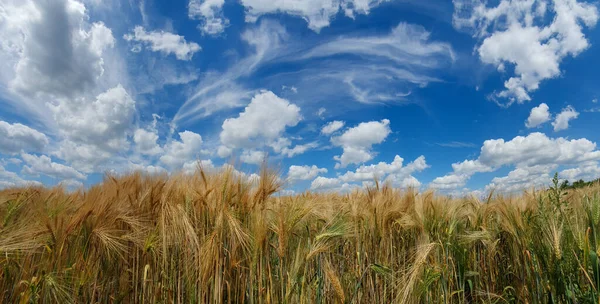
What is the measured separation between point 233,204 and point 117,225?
4.15 feet

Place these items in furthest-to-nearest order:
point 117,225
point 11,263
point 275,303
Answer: point 117,225 → point 275,303 → point 11,263

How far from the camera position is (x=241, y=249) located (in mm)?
3182

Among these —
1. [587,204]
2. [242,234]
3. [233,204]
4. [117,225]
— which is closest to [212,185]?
[233,204]

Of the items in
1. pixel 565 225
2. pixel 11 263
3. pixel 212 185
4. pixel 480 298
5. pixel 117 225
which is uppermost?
pixel 212 185

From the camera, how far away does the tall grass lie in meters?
2.90

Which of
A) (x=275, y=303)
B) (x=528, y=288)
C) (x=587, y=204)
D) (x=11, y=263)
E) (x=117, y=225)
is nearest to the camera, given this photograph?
(x=11, y=263)

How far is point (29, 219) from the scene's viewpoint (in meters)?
2.97

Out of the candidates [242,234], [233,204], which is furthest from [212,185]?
[242,234]

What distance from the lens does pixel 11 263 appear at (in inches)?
111

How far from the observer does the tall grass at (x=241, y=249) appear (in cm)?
290

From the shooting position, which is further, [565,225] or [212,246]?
[565,225]

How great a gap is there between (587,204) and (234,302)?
3505mm

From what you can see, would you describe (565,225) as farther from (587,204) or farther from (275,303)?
(275,303)

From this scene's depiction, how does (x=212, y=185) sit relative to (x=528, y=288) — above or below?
above
